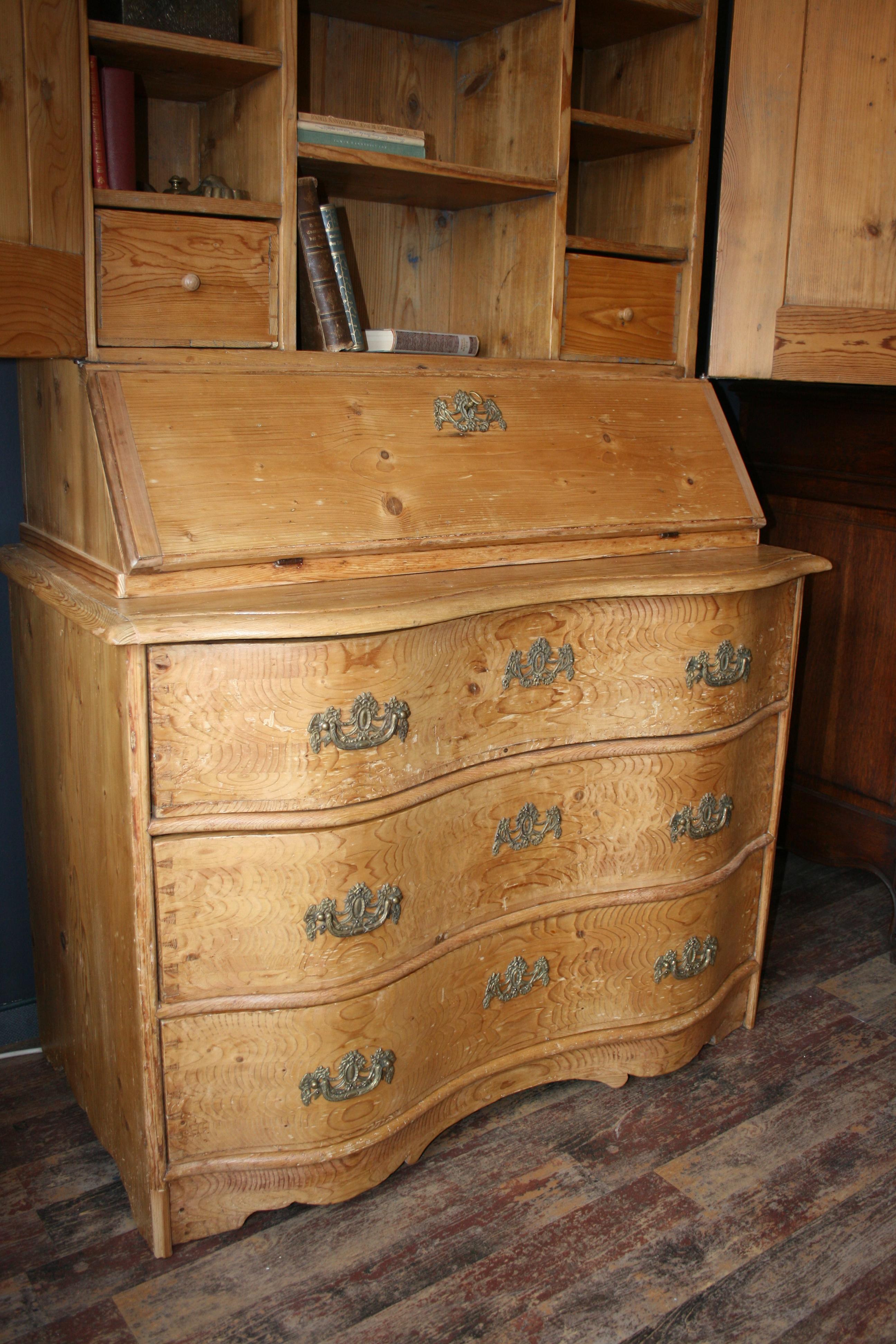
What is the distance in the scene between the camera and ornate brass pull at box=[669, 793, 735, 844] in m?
1.99

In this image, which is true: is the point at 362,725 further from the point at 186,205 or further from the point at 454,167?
the point at 454,167

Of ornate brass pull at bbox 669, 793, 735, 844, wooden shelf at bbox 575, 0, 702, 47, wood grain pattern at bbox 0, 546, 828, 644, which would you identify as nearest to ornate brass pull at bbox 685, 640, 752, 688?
wood grain pattern at bbox 0, 546, 828, 644

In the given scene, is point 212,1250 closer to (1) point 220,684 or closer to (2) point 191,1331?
(2) point 191,1331

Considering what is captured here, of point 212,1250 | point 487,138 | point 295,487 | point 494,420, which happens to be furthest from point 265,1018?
point 487,138

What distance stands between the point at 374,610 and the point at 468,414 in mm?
557

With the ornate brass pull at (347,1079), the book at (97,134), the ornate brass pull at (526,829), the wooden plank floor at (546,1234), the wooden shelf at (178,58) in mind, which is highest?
the wooden shelf at (178,58)

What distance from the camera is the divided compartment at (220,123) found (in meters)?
1.63

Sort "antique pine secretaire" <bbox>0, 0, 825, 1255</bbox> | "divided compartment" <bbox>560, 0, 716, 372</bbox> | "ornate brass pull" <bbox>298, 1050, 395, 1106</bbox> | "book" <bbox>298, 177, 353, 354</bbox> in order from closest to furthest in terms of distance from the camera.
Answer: "antique pine secretaire" <bbox>0, 0, 825, 1255</bbox> → "ornate brass pull" <bbox>298, 1050, 395, 1106</bbox> → "book" <bbox>298, 177, 353, 354</bbox> → "divided compartment" <bbox>560, 0, 716, 372</bbox>

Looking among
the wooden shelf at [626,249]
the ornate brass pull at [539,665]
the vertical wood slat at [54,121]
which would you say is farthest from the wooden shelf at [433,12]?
the ornate brass pull at [539,665]

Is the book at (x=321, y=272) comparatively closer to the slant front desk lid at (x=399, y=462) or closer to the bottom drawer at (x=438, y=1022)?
the slant front desk lid at (x=399, y=462)

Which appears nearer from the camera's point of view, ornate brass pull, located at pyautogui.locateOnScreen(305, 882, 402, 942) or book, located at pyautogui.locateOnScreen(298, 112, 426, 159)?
ornate brass pull, located at pyautogui.locateOnScreen(305, 882, 402, 942)

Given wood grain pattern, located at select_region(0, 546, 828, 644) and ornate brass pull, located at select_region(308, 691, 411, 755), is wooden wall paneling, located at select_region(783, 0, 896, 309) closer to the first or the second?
wood grain pattern, located at select_region(0, 546, 828, 644)

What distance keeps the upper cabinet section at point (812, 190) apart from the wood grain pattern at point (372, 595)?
1.26ft

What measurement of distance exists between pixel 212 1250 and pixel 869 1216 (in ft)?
3.40
